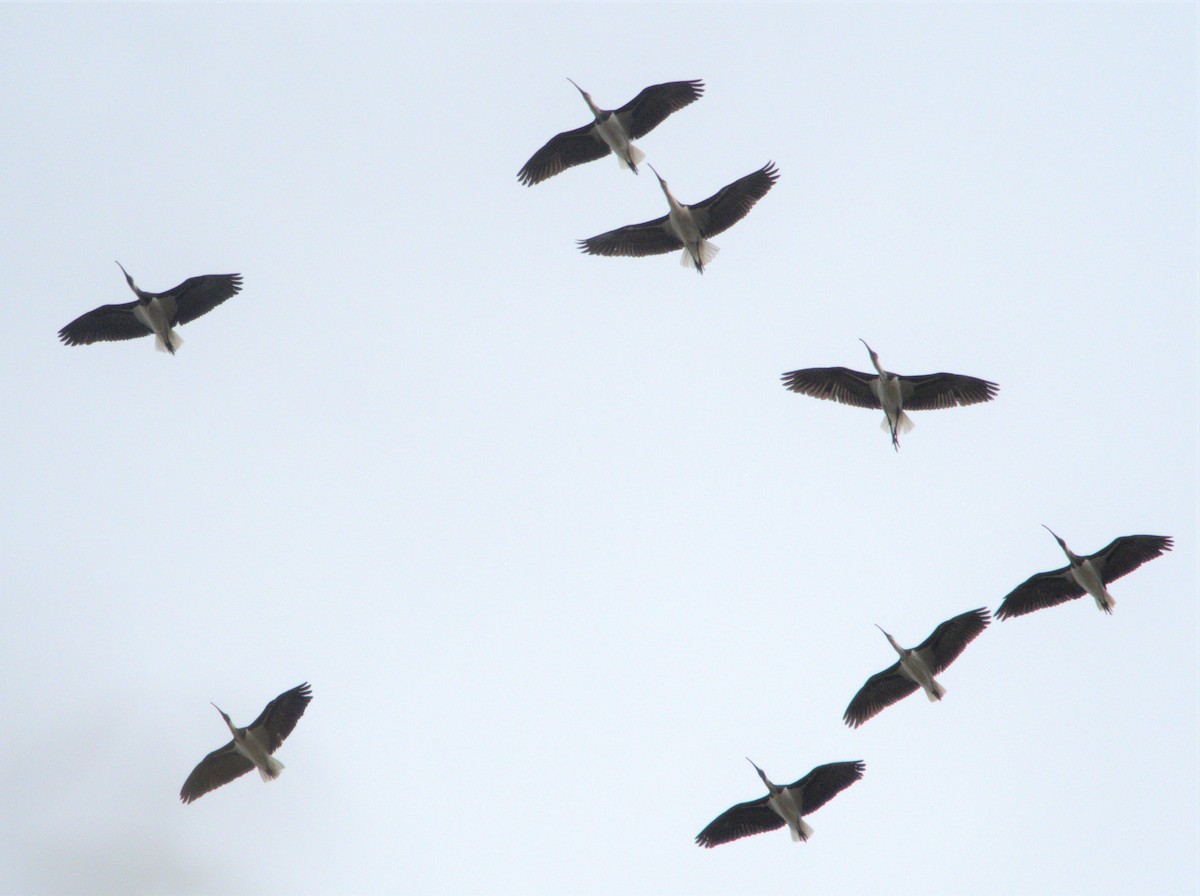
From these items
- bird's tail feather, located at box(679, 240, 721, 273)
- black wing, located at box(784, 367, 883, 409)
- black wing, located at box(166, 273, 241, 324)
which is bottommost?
black wing, located at box(784, 367, 883, 409)

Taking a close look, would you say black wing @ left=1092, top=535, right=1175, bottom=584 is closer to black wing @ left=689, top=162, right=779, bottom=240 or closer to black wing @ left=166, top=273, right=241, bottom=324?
black wing @ left=689, top=162, right=779, bottom=240

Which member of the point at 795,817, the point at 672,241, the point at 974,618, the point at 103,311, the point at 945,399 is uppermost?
the point at 103,311

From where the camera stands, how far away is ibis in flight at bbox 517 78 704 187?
2459 cm

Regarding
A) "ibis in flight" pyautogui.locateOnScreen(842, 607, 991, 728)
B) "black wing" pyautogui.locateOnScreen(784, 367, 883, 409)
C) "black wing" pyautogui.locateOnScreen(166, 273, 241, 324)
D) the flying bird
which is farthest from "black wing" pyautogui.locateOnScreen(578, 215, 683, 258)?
"ibis in flight" pyautogui.locateOnScreen(842, 607, 991, 728)

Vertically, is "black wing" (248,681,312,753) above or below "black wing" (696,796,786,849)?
above

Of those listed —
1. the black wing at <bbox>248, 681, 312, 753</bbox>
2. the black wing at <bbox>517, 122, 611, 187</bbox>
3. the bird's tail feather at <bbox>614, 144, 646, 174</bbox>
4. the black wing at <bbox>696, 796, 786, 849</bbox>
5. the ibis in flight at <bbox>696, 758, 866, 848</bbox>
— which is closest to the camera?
the black wing at <bbox>248, 681, 312, 753</bbox>

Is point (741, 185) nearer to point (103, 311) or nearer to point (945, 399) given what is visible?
point (945, 399)

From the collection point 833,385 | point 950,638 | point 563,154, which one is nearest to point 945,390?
point 833,385

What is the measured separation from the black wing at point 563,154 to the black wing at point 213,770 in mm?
11845

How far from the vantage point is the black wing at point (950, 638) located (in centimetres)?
2385

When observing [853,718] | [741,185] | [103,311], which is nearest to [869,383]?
[741,185]

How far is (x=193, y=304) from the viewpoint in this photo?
25.0 meters

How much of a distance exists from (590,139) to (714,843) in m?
13.3

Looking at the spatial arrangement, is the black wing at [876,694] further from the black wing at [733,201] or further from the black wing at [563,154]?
the black wing at [563,154]
